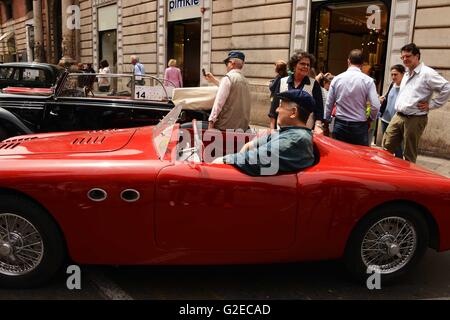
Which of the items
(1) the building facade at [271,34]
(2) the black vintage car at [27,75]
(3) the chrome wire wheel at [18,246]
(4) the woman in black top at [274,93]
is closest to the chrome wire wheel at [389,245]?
(3) the chrome wire wheel at [18,246]

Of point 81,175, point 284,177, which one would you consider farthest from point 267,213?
point 81,175

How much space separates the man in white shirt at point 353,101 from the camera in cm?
500

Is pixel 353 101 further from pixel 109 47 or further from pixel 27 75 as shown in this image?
pixel 109 47

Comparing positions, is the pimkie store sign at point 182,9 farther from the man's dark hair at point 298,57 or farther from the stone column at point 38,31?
the stone column at point 38,31

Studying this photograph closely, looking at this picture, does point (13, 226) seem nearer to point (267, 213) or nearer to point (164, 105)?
point (267, 213)

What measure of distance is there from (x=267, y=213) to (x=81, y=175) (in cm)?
122

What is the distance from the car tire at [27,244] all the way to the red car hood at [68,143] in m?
0.48

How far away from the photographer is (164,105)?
6.14 m

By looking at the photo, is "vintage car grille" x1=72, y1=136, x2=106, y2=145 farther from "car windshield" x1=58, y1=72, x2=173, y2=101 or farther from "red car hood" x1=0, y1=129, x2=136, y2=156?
"car windshield" x1=58, y1=72, x2=173, y2=101

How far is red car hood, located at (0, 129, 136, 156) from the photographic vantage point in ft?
10.4

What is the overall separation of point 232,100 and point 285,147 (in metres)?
2.33

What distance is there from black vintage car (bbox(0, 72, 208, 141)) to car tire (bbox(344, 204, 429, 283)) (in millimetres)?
3645

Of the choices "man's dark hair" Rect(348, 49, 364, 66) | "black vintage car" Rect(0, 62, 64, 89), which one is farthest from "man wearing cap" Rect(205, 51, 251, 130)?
"black vintage car" Rect(0, 62, 64, 89)

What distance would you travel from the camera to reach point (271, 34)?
1211cm
